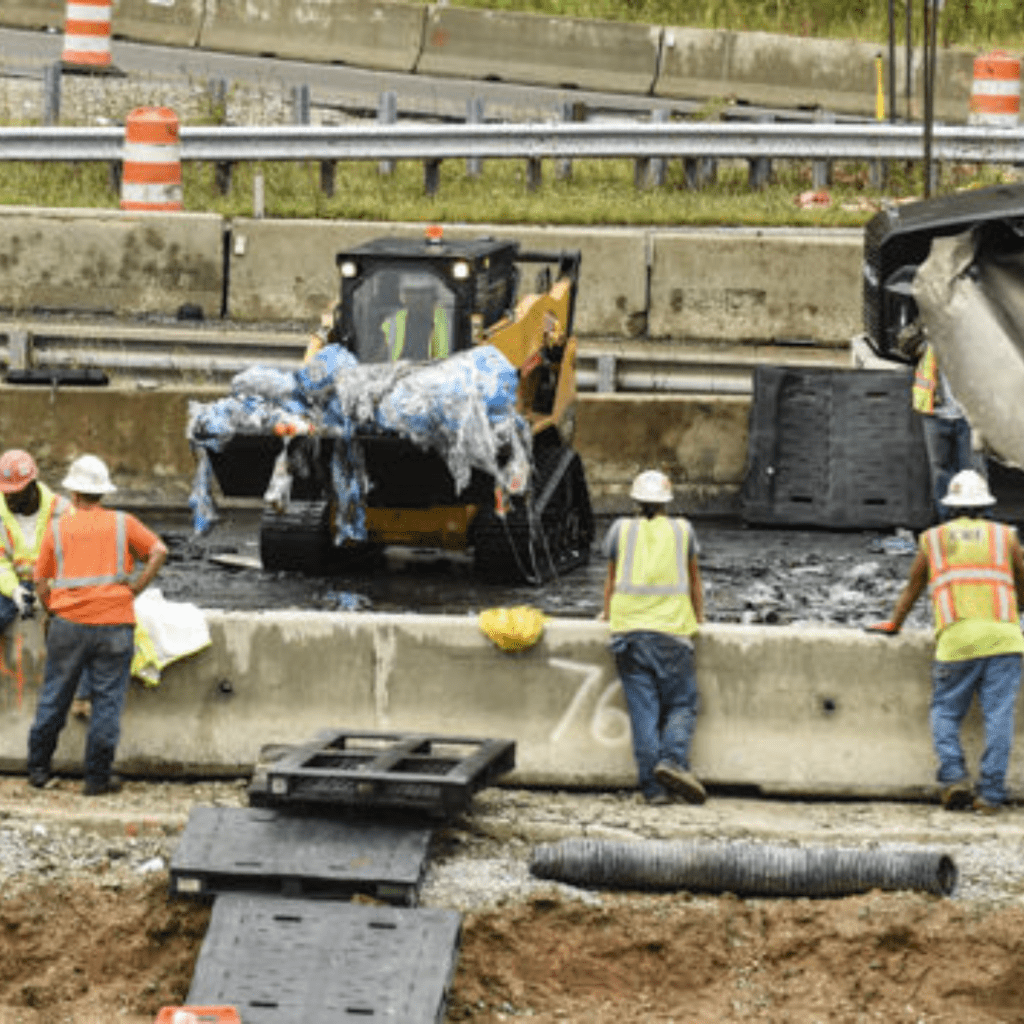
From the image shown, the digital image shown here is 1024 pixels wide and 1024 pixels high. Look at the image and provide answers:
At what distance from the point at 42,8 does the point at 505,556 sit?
18564 mm

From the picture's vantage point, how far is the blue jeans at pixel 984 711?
13.0 meters

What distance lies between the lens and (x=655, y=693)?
13.2 m

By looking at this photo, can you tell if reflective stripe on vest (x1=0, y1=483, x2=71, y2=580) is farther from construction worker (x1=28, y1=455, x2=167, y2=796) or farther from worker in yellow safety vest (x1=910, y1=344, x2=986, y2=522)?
worker in yellow safety vest (x1=910, y1=344, x2=986, y2=522)

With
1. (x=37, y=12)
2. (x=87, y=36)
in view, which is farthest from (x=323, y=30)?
(x=37, y=12)

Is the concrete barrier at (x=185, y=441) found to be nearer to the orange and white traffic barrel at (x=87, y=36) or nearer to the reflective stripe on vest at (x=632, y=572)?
the reflective stripe on vest at (x=632, y=572)

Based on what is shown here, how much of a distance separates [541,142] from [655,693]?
14.0m

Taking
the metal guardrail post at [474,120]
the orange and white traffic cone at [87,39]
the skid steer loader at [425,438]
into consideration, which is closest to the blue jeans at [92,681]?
the skid steer loader at [425,438]

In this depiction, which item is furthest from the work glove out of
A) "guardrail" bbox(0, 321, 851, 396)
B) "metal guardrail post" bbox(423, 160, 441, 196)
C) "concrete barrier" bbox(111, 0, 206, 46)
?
"concrete barrier" bbox(111, 0, 206, 46)

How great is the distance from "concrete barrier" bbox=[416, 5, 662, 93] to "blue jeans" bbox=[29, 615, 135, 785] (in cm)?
2078

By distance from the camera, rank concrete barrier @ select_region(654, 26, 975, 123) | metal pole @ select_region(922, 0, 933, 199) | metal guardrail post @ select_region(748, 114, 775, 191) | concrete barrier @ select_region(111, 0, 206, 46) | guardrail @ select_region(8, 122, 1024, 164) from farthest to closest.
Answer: concrete barrier @ select_region(111, 0, 206, 46)
concrete barrier @ select_region(654, 26, 975, 123)
metal guardrail post @ select_region(748, 114, 775, 191)
guardrail @ select_region(8, 122, 1024, 164)
metal pole @ select_region(922, 0, 933, 199)

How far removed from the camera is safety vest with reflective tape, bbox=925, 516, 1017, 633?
43.0 ft

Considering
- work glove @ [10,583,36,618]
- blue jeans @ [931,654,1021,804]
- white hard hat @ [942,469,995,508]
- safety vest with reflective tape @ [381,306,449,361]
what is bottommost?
blue jeans @ [931,654,1021,804]

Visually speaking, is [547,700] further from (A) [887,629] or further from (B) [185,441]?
(B) [185,441]

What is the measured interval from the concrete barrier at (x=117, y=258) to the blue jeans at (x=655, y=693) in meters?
12.3
